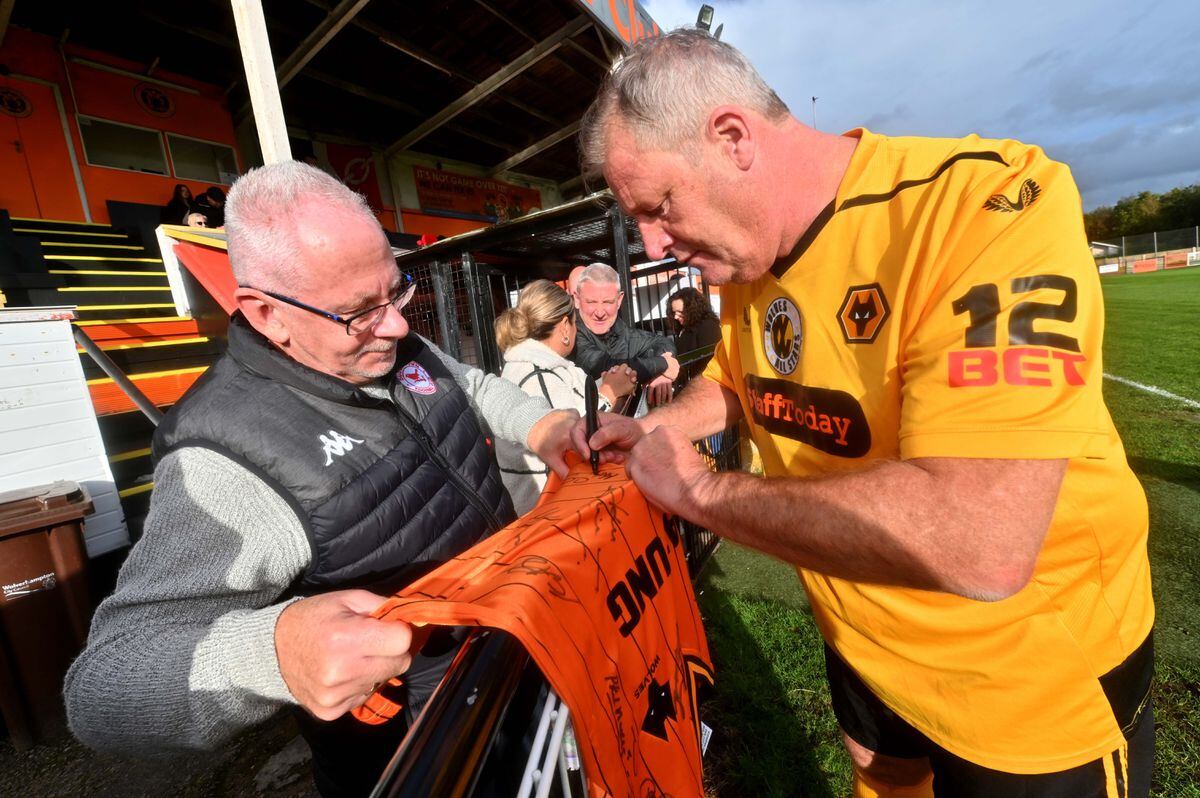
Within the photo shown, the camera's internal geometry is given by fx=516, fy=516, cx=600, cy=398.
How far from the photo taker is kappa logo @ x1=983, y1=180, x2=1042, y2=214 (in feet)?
3.13

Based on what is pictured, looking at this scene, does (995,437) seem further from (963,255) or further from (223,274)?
(223,274)

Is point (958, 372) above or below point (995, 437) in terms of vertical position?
above

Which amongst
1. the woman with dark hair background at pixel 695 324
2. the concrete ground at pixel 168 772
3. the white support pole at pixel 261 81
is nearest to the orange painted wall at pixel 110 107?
the white support pole at pixel 261 81

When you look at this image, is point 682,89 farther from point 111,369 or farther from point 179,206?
point 179,206

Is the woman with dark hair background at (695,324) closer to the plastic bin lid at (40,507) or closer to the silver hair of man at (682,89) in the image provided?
the silver hair of man at (682,89)

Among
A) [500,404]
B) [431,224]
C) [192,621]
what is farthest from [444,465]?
[431,224]

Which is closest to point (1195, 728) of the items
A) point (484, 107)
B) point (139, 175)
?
point (484, 107)

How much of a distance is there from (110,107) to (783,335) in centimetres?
1392

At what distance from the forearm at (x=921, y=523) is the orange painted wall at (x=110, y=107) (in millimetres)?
13744

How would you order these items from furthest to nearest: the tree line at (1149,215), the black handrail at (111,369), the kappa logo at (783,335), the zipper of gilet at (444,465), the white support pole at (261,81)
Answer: the tree line at (1149,215) < the black handrail at (111,369) < the white support pole at (261,81) < the zipper of gilet at (444,465) < the kappa logo at (783,335)

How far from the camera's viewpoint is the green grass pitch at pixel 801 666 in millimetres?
2383

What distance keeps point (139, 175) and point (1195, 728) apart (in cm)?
1551

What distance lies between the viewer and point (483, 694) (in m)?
0.81

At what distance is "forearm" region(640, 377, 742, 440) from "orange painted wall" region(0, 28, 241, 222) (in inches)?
513
